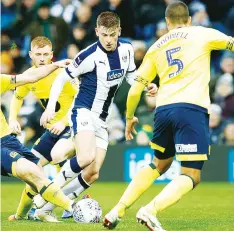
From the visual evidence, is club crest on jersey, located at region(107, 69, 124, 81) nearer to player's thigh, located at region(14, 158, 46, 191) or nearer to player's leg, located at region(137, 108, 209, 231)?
player's thigh, located at region(14, 158, 46, 191)

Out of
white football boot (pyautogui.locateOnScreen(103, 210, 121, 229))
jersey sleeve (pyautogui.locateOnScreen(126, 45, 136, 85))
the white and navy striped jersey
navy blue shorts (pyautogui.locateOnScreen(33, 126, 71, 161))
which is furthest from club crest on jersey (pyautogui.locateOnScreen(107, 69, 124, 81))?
white football boot (pyautogui.locateOnScreen(103, 210, 121, 229))

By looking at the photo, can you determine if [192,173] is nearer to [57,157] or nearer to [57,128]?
[57,128]

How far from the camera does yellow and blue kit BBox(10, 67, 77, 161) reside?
1052 cm

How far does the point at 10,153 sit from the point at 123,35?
8177 millimetres

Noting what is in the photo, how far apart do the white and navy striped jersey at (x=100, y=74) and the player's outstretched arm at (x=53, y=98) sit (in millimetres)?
185

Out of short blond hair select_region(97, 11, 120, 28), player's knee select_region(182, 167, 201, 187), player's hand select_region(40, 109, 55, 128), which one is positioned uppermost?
short blond hair select_region(97, 11, 120, 28)

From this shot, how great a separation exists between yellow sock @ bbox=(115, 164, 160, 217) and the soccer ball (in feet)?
3.10

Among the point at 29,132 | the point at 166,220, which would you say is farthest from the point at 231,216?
the point at 29,132

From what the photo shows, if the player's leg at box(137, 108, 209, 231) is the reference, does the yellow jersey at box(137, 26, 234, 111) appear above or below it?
above

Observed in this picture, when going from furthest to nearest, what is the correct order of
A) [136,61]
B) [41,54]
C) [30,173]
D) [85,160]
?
[136,61] → [41,54] → [85,160] → [30,173]

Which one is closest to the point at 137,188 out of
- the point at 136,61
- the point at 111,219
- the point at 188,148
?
the point at 111,219

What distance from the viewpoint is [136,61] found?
15680 mm

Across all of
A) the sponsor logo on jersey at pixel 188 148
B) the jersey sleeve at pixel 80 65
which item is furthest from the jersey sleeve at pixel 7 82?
the sponsor logo on jersey at pixel 188 148

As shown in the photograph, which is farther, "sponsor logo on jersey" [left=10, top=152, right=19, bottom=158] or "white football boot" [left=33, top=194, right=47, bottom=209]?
"white football boot" [left=33, top=194, right=47, bottom=209]
